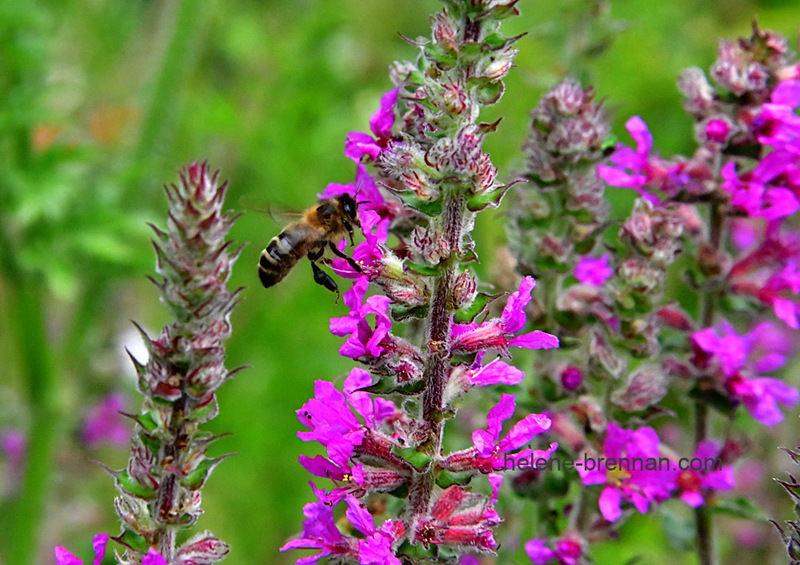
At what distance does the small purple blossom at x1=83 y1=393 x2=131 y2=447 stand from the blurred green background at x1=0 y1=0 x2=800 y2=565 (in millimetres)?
87

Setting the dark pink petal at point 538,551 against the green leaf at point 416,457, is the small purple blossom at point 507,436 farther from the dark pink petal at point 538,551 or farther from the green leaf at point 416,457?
the dark pink petal at point 538,551

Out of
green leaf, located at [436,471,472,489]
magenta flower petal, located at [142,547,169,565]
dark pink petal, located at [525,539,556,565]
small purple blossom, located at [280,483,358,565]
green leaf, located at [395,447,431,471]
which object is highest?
green leaf, located at [395,447,431,471]

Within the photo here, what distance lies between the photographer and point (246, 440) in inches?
210

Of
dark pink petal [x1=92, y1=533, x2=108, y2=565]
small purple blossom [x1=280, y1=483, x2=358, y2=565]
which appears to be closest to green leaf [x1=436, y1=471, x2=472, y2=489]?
small purple blossom [x1=280, y1=483, x2=358, y2=565]

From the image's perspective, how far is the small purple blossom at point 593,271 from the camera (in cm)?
261

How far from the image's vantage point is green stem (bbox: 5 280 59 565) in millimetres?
4027

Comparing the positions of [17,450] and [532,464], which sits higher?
[17,450]

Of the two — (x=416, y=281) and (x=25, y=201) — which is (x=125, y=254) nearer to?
(x=25, y=201)

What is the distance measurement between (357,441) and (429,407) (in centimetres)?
17

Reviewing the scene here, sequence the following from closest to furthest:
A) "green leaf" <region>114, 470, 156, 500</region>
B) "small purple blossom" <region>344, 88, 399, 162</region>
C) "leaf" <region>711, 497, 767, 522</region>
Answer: "green leaf" <region>114, 470, 156, 500</region>, "small purple blossom" <region>344, 88, 399, 162</region>, "leaf" <region>711, 497, 767, 522</region>

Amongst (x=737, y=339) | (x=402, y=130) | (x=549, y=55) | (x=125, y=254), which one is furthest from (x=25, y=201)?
(x=549, y=55)

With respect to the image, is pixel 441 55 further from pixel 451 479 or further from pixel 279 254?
pixel 279 254

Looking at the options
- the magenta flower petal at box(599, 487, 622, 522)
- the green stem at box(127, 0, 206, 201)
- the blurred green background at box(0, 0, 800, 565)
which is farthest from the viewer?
the green stem at box(127, 0, 206, 201)

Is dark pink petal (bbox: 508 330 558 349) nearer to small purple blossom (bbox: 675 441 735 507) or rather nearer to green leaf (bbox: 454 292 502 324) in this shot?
green leaf (bbox: 454 292 502 324)
